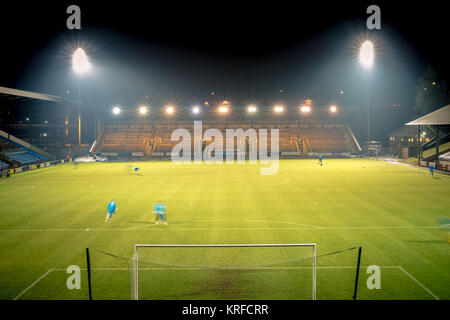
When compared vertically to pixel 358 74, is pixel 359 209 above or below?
below

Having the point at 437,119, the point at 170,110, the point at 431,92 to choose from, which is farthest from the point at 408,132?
the point at 170,110

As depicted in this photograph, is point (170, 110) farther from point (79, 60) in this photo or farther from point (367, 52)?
point (367, 52)

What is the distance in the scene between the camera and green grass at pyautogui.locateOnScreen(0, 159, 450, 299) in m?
9.13

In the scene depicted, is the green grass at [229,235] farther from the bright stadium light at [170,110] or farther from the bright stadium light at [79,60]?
the bright stadium light at [170,110]

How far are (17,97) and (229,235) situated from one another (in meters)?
36.4

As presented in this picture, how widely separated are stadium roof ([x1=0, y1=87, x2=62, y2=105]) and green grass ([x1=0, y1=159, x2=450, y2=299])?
14.1 metres

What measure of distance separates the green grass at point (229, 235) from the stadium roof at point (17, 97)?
14.1 metres

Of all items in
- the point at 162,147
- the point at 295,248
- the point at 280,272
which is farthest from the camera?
the point at 162,147

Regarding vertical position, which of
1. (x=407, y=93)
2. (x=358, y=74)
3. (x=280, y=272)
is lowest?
(x=280, y=272)

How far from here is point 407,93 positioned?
64375mm

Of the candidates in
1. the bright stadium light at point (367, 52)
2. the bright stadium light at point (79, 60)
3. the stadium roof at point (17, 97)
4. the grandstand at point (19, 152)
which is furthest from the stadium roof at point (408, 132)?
the grandstand at point (19, 152)
